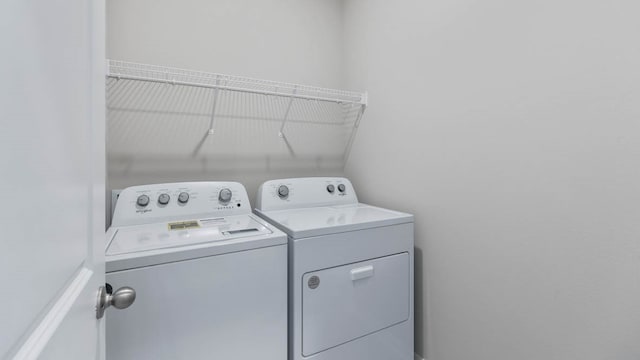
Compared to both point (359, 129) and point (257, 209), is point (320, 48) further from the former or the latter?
point (257, 209)

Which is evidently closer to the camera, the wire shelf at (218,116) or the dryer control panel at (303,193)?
the wire shelf at (218,116)

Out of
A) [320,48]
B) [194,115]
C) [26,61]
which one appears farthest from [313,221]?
[320,48]

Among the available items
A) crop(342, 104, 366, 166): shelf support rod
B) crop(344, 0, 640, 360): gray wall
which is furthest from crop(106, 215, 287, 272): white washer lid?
crop(342, 104, 366, 166): shelf support rod

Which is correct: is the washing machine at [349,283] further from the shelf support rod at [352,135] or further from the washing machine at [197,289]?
the shelf support rod at [352,135]

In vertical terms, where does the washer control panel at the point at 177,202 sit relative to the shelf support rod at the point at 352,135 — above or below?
below

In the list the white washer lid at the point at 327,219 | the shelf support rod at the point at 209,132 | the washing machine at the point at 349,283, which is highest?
the shelf support rod at the point at 209,132

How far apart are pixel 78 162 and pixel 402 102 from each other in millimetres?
1576

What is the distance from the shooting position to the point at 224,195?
159cm

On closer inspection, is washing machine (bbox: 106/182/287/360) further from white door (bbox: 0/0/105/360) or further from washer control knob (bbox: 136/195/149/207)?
white door (bbox: 0/0/105/360)

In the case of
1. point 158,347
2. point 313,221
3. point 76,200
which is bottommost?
point 158,347

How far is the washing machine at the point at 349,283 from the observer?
1203 mm

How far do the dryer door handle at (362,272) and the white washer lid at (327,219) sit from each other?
7.8 inches

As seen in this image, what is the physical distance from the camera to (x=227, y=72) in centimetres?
184

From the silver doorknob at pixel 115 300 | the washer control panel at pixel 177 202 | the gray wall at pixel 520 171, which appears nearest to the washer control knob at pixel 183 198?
the washer control panel at pixel 177 202
